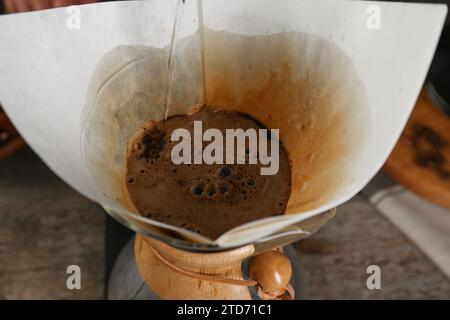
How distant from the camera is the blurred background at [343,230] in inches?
27.2

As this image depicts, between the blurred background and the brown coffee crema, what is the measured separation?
0.19m

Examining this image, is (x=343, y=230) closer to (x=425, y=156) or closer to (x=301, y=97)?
(x=425, y=156)

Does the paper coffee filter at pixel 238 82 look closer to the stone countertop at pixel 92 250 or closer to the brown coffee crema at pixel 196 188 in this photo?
the brown coffee crema at pixel 196 188

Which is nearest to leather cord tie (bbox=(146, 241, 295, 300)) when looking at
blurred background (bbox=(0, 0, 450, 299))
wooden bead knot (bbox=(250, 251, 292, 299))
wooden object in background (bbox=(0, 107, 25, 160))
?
wooden bead knot (bbox=(250, 251, 292, 299))

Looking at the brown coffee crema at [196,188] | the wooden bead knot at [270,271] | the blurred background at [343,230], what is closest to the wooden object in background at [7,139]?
the blurred background at [343,230]

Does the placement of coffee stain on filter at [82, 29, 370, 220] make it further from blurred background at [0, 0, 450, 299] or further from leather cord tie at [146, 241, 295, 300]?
blurred background at [0, 0, 450, 299]

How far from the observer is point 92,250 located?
0.74 meters

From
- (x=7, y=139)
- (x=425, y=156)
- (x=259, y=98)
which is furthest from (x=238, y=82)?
(x=7, y=139)

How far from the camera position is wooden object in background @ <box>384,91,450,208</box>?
2.17 feet

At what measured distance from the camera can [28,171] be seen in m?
0.79

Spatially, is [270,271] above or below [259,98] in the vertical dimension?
below

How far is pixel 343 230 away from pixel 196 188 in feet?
1.08
